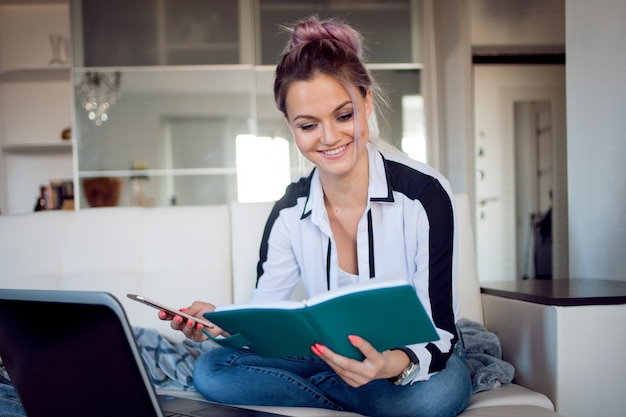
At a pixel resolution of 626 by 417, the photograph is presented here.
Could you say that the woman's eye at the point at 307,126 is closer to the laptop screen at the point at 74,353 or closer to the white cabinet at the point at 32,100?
the laptop screen at the point at 74,353

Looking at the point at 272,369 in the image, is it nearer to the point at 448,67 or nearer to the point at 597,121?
the point at 597,121

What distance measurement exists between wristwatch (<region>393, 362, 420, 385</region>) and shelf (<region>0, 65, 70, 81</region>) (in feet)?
13.8

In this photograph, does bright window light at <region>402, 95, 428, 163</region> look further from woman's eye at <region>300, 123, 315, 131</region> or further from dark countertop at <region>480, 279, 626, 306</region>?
woman's eye at <region>300, 123, 315, 131</region>

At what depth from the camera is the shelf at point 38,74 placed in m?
4.69

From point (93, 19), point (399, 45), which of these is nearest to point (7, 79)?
point (93, 19)

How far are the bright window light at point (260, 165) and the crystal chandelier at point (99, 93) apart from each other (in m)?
0.91

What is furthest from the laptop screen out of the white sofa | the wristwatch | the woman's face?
the white sofa

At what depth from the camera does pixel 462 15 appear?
4.12 meters

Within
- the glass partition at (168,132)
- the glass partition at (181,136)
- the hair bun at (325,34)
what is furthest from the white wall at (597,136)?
the glass partition at (168,132)

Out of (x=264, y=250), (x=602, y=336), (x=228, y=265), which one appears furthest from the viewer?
(x=228, y=265)

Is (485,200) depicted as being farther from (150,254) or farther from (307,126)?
(307,126)

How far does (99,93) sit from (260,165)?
1.21m

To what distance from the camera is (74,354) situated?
0.81m

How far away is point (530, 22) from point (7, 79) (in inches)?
152
